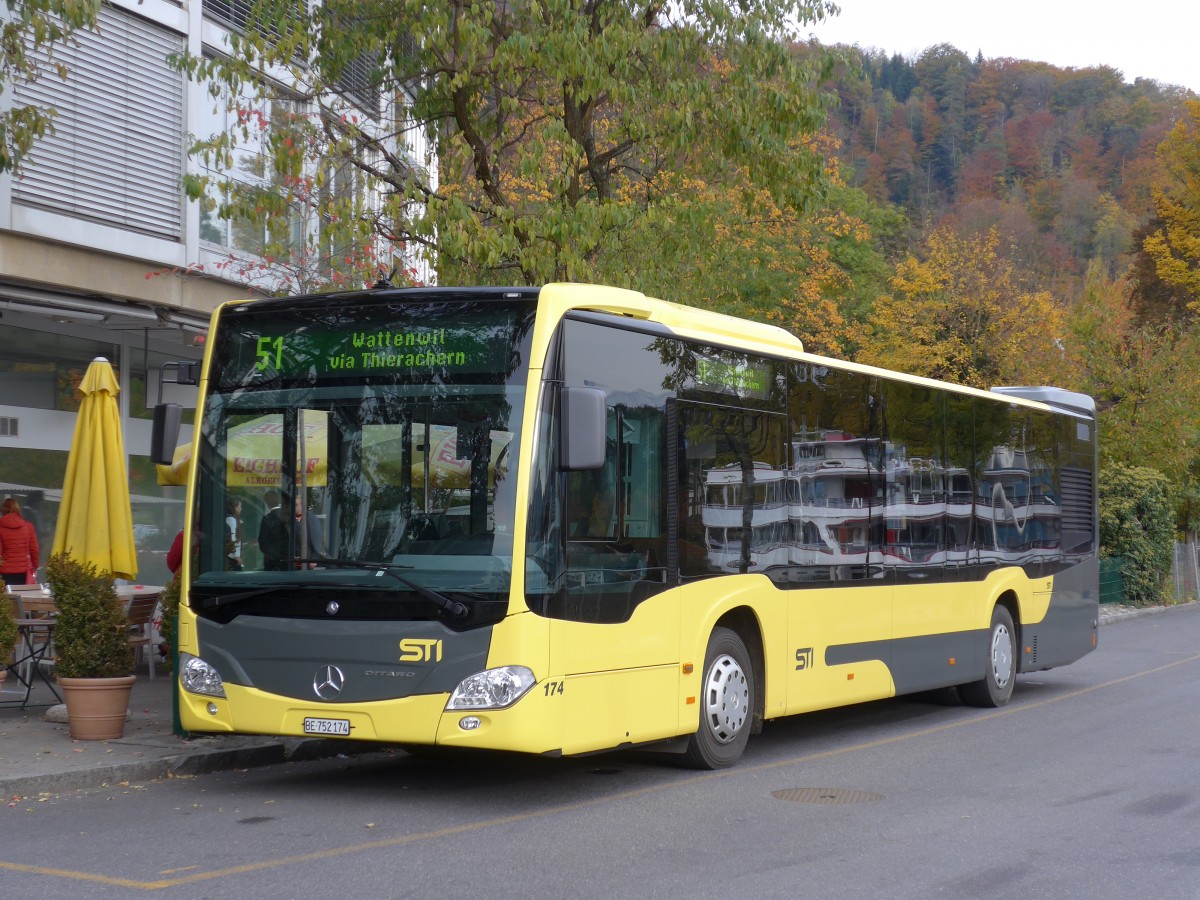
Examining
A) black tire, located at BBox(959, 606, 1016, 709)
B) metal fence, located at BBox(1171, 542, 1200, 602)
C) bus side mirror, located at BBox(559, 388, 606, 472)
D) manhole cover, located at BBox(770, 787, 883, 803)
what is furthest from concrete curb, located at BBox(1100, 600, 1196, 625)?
bus side mirror, located at BBox(559, 388, 606, 472)

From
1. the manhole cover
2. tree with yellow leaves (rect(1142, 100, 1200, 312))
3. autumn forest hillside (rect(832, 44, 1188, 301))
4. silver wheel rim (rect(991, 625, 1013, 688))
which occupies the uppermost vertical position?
autumn forest hillside (rect(832, 44, 1188, 301))

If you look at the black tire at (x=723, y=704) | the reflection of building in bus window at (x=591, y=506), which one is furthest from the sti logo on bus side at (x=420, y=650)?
the black tire at (x=723, y=704)

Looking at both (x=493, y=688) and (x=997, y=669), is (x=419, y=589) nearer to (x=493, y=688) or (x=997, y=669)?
(x=493, y=688)

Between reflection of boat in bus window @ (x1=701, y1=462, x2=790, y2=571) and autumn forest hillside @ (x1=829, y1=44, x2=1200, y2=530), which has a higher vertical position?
autumn forest hillside @ (x1=829, y1=44, x2=1200, y2=530)

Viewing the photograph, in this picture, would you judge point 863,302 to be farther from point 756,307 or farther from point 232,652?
point 232,652

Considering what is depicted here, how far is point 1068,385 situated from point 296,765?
2714cm

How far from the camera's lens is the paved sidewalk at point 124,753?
8.95 metres

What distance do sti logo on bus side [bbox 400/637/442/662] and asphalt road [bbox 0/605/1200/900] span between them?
899 mm

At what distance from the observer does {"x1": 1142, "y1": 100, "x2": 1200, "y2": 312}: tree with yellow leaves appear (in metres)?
44.9

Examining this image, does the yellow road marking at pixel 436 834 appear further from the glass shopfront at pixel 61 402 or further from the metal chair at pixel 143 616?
the glass shopfront at pixel 61 402

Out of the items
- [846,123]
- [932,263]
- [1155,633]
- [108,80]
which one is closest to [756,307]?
[932,263]

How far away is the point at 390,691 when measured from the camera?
26.9ft

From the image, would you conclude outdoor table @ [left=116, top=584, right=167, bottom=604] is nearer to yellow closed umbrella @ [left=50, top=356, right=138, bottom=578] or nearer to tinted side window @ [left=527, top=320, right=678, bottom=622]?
yellow closed umbrella @ [left=50, top=356, right=138, bottom=578]

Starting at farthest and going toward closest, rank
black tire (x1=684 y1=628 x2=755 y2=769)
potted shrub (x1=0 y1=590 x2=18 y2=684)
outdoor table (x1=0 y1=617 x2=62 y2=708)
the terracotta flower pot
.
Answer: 1. outdoor table (x1=0 y1=617 x2=62 y2=708)
2. potted shrub (x1=0 y1=590 x2=18 y2=684)
3. the terracotta flower pot
4. black tire (x1=684 y1=628 x2=755 y2=769)
